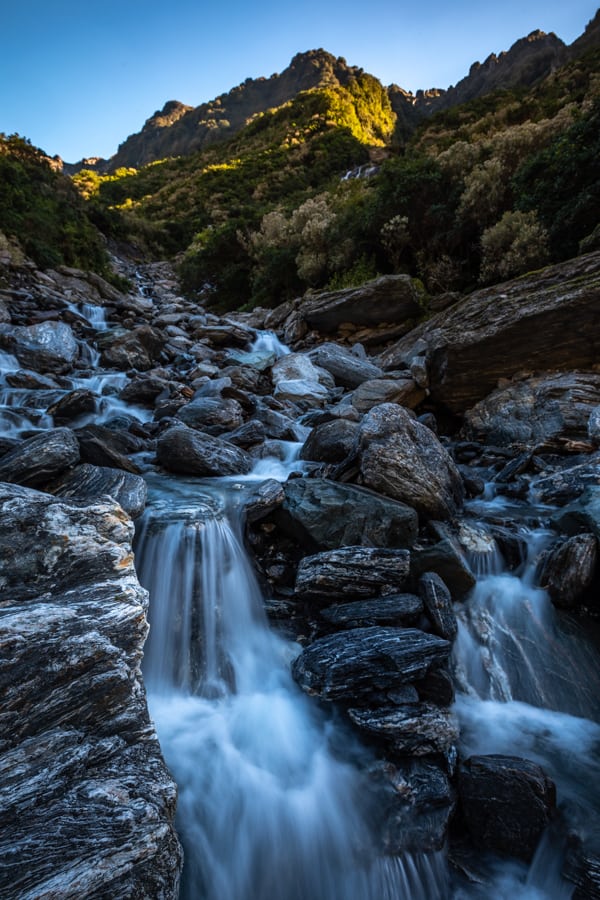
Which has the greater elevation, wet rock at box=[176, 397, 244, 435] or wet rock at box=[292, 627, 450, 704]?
wet rock at box=[176, 397, 244, 435]

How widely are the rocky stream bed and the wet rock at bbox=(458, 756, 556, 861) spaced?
0.01 metres

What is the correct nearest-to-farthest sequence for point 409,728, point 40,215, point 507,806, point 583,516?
point 507,806 < point 409,728 < point 583,516 < point 40,215

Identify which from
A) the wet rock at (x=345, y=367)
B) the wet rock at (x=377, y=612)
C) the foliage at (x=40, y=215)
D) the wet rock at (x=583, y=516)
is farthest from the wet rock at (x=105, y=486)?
the foliage at (x=40, y=215)

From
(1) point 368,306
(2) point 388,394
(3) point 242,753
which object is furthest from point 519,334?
(3) point 242,753

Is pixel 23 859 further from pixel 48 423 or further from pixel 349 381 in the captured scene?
pixel 349 381

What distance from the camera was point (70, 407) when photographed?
26.1ft

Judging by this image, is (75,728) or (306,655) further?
(306,655)

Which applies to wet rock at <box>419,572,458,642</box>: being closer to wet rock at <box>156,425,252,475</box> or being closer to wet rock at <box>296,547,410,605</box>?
wet rock at <box>296,547,410,605</box>

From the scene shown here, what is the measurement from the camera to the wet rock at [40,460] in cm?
475

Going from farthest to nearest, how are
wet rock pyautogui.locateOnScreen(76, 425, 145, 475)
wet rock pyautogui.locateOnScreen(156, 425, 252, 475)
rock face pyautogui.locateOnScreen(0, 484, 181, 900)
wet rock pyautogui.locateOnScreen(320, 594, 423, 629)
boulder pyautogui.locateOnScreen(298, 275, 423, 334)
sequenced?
boulder pyautogui.locateOnScreen(298, 275, 423, 334)
wet rock pyautogui.locateOnScreen(156, 425, 252, 475)
wet rock pyautogui.locateOnScreen(76, 425, 145, 475)
wet rock pyautogui.locateOnScreen(320, 594, 423, 629)
rock face pyautogui.locateOnScreen(0, 484, 181, 900)

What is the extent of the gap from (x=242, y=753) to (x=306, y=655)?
899mm

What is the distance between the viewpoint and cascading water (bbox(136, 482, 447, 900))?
2713mm

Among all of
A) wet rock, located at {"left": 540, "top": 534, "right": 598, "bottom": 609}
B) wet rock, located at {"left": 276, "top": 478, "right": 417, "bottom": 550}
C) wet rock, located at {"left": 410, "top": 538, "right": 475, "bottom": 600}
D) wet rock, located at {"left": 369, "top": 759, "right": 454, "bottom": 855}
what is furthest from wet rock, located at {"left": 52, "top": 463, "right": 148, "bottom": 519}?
wet rock, located at {"left": 540, "top": 534, "right": 598, "bottom": 609}

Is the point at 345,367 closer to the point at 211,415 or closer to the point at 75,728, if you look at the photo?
the point at 211,415
